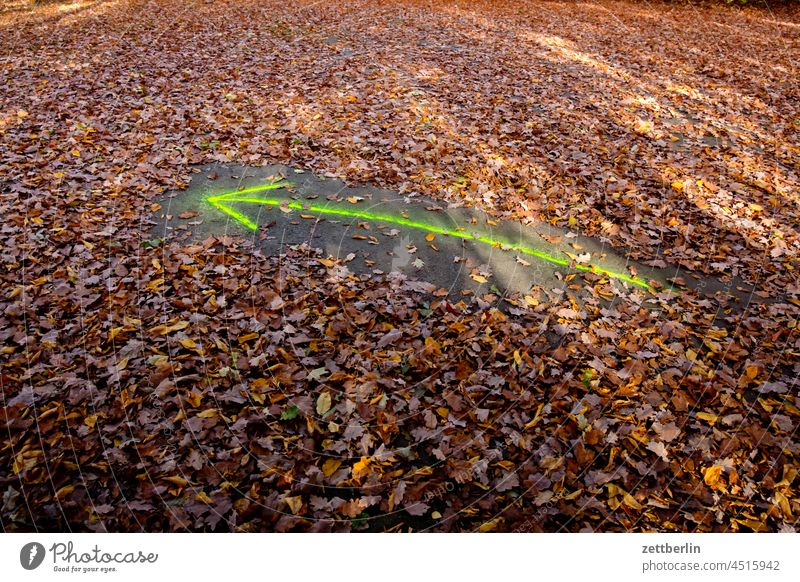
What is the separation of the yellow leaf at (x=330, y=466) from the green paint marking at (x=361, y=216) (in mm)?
3252

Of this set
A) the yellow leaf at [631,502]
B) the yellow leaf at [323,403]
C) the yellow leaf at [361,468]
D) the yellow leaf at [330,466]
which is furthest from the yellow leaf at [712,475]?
the yellow leaf at [323,403]

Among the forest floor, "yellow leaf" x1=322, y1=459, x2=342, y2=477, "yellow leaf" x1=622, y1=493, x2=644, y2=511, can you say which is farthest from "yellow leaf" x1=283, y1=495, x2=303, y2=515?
"yellow leaf" x1=622, y1=493, x2=644, y2=511

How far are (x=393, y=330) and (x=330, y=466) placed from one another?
57.4 inches

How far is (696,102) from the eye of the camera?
31.1 feet

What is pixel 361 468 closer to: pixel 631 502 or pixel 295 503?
pixel 295 503

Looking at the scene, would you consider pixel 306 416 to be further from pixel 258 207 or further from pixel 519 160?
pixel 519 160

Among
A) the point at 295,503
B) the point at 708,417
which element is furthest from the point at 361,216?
the point at 708,417

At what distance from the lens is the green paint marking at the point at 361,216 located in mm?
5352

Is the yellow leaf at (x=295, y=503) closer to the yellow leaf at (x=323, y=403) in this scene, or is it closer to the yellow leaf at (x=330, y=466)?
the yellow leaf at (x=330, y=466)

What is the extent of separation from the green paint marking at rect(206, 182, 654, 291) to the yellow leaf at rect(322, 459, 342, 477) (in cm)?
325

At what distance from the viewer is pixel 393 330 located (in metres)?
4.45

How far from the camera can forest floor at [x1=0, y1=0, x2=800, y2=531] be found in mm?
3273

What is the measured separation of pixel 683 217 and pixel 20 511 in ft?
24.5

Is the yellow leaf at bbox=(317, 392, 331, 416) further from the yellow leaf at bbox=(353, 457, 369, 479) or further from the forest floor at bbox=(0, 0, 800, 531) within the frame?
the yellow leaf at bbox=(353, 457, 369, 479)
